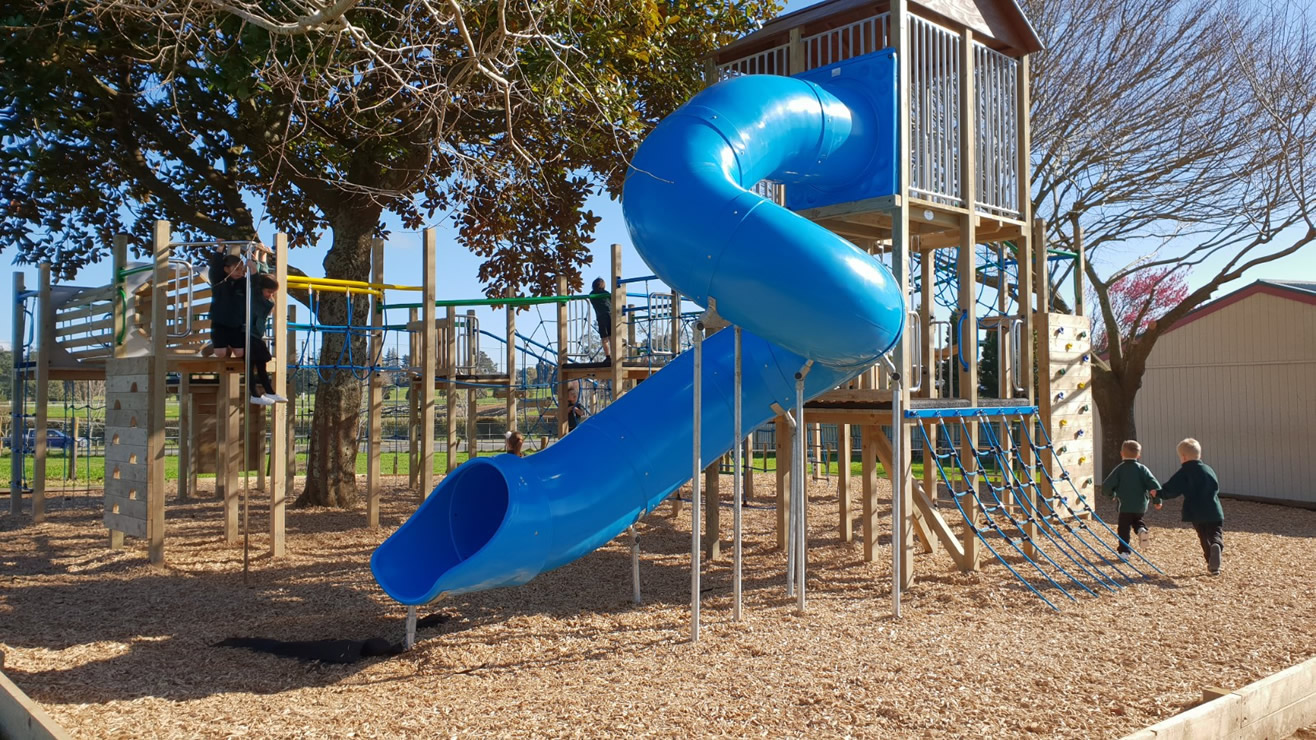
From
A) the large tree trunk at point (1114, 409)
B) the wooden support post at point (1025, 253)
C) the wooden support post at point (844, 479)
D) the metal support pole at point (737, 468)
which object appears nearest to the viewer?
the metal support pole at point (737, 468)

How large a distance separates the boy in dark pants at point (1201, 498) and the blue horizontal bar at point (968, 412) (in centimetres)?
144

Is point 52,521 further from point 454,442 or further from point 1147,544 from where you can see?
point 1147,544

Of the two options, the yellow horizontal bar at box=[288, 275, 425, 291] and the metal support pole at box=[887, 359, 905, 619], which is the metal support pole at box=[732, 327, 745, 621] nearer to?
the metal support pole at box=[887, 359, 905, 619]

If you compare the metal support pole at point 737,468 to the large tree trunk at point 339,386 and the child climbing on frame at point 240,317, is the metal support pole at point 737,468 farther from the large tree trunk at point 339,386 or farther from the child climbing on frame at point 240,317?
the large tree trunk at point 339,386

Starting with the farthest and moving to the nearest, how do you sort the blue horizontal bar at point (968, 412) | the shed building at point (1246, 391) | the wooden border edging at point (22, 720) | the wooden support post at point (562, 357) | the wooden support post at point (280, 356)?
the shed building at point (1246, 391) < the wooden support post at point (562, 357) < the wooden support post at point (280, 356) < the blue horizontal bar at point (968, 412) < the wooden border edging at point (22, 720)

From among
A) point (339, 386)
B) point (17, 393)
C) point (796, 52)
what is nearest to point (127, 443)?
point (339, 386)

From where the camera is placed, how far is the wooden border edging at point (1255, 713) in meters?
4.16

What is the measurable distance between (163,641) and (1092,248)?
16.1 metres

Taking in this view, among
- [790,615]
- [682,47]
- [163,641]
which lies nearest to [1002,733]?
[790,615]

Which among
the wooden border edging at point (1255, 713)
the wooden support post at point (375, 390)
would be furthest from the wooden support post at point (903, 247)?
the wooden support post at point (375, 390)

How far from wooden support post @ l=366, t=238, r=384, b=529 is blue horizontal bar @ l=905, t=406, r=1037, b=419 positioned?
658cm

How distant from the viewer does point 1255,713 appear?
4691 millimetres

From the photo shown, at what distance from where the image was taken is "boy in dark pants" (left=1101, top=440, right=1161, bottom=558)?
954cm

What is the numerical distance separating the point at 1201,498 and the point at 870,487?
3.05 meters
